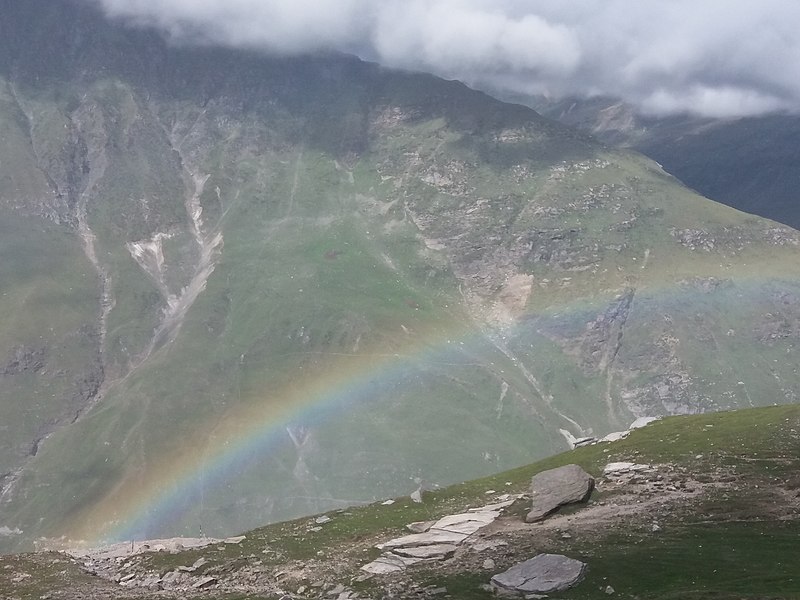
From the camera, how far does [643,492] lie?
7144 centimetres

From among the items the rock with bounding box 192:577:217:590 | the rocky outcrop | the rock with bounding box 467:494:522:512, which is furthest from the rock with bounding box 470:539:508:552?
the rock with bounding box 192:577:217:590

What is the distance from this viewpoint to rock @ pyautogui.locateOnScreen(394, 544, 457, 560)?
197 feet

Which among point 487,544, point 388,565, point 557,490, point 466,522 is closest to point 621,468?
point 557,490

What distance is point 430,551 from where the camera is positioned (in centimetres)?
6094

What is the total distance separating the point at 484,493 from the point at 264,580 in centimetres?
3225

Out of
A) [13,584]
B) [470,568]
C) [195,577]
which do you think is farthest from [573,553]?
[13,584]

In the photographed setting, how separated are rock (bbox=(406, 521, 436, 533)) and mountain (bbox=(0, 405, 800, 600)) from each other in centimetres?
98

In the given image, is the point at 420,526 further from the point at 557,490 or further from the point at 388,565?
the point at 557,490

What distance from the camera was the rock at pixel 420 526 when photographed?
69.2 meters

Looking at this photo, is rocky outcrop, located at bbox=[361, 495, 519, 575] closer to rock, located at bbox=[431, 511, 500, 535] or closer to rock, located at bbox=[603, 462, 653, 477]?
rock, located at bbox=[431, 511, 500, 535]

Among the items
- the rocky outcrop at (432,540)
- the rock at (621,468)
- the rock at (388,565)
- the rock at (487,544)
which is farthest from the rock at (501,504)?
the rock at (388,565)

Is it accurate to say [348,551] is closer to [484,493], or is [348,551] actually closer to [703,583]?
[484,493]

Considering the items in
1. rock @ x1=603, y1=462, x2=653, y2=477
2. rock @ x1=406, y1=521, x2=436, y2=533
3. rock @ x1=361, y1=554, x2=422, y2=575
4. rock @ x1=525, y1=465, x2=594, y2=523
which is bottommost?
rock @ x1=603, y1=462, x2=653, y2=477

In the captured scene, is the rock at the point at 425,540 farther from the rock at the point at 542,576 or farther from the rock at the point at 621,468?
the rock at the point at 621,468
